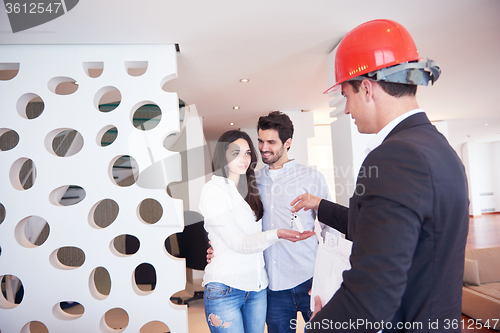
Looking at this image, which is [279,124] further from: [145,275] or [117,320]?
[145,275]

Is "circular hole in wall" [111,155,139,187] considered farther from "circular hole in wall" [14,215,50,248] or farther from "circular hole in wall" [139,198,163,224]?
"circular hole in wall" [14,215,50,248]

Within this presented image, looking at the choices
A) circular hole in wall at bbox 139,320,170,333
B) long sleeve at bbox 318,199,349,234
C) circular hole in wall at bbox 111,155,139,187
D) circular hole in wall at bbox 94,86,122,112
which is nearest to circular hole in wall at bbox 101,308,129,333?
circular hole in wall at bbox 139,320,170,333

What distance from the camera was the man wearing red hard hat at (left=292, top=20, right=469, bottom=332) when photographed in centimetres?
67

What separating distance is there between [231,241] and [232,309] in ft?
1.22

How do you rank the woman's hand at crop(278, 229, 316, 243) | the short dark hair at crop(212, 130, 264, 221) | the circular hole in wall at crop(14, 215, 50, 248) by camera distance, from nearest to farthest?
the woman's hand at crop(278, 229, 316, 243)
the short dark hair at crop(212, 130, 264, 221)
the circular hole in wall at crop(14, 215, 50, 248)

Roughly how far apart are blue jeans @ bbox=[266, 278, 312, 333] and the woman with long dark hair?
8 centimetres

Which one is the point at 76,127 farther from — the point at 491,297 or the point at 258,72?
the point at 491,297

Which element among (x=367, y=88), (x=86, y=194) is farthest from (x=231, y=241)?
(x=86, y=194)

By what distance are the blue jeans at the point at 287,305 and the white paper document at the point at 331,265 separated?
0.81m

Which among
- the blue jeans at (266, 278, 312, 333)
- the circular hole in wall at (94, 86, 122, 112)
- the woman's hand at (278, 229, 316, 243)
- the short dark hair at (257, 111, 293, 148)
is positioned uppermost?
the circular hole in wall at (94, 86, 122, 112)

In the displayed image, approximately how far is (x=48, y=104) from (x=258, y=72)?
2071 millimetres

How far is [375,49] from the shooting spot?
0.87m

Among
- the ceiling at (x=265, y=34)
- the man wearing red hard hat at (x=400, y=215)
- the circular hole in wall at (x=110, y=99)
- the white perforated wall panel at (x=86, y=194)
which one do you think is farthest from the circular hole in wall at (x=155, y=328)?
the man wearing red hard hat at (x=400, y=215)

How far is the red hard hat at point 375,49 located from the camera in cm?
86
